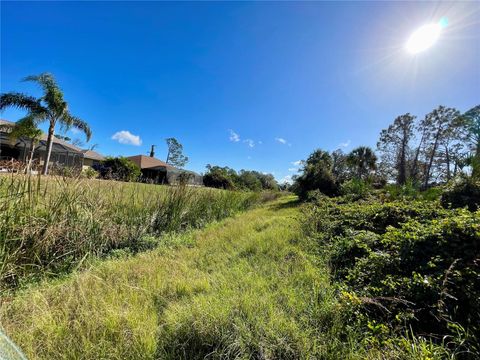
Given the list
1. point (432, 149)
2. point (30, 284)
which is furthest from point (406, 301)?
point (432, 149)

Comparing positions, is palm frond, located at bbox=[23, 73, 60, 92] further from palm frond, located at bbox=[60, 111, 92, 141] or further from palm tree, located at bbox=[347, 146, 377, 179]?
palm tree, located at bbox=[347, 146, 377, 179]

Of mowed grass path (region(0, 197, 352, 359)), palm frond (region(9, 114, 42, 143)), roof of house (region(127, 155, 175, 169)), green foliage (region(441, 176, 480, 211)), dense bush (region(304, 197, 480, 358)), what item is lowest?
mowed grass path (region(0, 197, 352, 359))

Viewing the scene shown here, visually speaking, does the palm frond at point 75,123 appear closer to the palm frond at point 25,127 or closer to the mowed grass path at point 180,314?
the palm frond at point 25,127

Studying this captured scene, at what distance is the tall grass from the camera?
2643mm

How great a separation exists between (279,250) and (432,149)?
3689 cm

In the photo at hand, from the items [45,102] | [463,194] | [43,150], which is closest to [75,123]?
[45,102]

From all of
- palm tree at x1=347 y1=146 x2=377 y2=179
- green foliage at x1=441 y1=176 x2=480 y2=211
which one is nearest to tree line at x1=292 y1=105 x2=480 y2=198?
palm tree at x1=347 y1=146 x2=377 y2=179

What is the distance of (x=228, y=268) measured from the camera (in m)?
3.39

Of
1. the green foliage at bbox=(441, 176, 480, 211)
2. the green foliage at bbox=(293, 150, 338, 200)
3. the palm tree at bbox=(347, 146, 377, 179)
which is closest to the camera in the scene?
the green foliage at bbox=(441, 176, 480, 211)

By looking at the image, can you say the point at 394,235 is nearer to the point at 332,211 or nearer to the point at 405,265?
the point at 405,265

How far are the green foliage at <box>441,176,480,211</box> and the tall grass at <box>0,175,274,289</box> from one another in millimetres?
7559

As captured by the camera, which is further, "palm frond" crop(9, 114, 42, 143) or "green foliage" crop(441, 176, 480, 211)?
"palm frond" crop(9, 114, 42, 143)

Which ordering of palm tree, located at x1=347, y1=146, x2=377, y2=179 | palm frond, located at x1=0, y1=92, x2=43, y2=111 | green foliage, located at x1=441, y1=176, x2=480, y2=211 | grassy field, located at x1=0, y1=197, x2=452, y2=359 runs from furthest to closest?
palm tree, located at x1=347, y1=146, x2=377, y2=179 → palm frond, located at x1=0, y1=92, x2=43, y2=111 → green foliage, located at x1=441, y1=176, x2=480, y2=211 → grassy field, located at x1=0, y1=197, x2=452, y2=359

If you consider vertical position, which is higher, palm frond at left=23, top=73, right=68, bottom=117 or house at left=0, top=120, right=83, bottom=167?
palm frond at left=23, top=73, right=68, bottom=117
